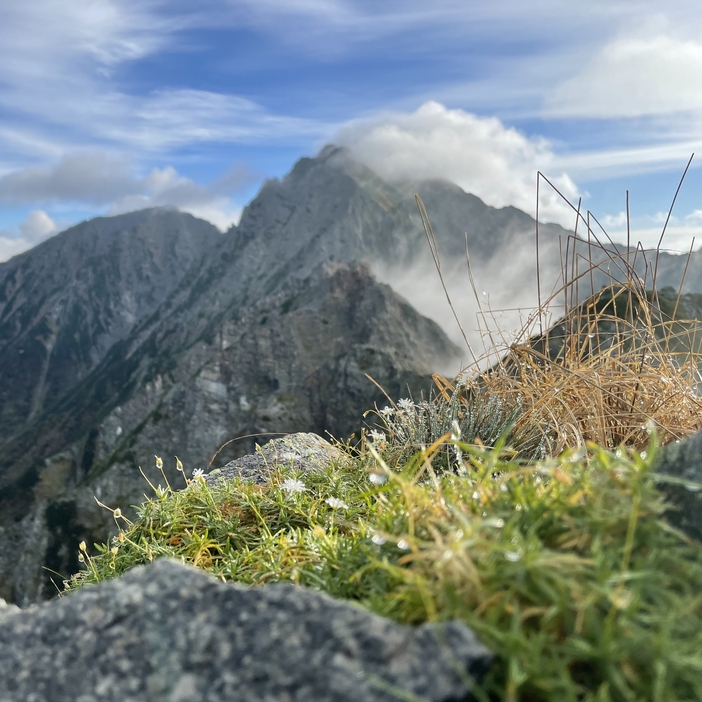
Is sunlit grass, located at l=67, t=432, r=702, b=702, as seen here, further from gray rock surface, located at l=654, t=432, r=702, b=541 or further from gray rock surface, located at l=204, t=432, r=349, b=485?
gray rock surface, located at l=204, t=432, r=349, b=485

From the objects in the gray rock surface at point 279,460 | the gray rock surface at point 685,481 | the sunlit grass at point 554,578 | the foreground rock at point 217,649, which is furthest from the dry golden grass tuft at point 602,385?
the foreground rock at point 217,649

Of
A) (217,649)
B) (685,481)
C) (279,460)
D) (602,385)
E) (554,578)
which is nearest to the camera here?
(554,578)

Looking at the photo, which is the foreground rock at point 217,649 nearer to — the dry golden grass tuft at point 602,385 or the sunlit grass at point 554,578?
the sunlit grass at point 554,578

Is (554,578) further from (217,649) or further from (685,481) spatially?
(217,649)

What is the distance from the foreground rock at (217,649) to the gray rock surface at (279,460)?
3.22 metres

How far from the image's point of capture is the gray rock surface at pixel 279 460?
6129 mm

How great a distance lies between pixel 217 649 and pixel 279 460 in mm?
4409

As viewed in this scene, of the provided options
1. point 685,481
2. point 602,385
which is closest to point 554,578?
point 685,481

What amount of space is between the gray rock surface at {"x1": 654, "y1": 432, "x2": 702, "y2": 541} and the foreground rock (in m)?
1.21

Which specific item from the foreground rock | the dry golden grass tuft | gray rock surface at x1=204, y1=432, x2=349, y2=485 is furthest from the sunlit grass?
gray rock surface at x1=204, y1=432, x2=349, y2=485

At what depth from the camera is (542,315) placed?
6316mm

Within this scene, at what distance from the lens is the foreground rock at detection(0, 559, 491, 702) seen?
69.2 inches

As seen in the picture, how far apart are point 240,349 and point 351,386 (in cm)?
5451

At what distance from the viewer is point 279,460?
6.45 meters
